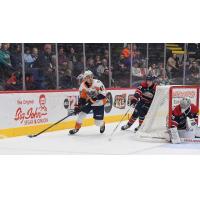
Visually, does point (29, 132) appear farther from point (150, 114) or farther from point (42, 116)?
point (150, 114)

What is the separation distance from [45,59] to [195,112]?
335 cm

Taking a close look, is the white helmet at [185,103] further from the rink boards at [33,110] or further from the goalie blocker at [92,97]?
the rink boards at [33,110]

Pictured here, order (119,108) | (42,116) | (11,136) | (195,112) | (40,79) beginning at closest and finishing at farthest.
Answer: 1. (195,112)
2. (11,136)
3. (42,116)
4. (40,79)
5. (119,108)

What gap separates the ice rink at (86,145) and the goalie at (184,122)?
207mm

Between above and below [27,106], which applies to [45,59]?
above

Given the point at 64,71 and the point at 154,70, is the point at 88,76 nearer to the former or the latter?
the point at 64,71

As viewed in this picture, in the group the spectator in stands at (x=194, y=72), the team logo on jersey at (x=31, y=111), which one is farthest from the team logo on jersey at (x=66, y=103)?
the spectator in stands at (x=194, y=72)

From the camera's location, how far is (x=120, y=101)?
10.5m

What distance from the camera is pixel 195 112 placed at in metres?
7.23

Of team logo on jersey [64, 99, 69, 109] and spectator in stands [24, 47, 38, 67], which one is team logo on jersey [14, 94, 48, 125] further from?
spectator in stands [24, 47, 38, 67]

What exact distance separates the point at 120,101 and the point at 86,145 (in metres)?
3.60

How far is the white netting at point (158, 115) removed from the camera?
7.63m

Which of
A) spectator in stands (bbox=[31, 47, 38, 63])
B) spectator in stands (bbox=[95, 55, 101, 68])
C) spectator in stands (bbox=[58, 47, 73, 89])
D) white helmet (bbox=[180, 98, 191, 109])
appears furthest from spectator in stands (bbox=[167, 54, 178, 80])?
white helmet (bbox=[180, 98, 191, 109])

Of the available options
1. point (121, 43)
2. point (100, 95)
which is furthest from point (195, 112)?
point (121, 43)
